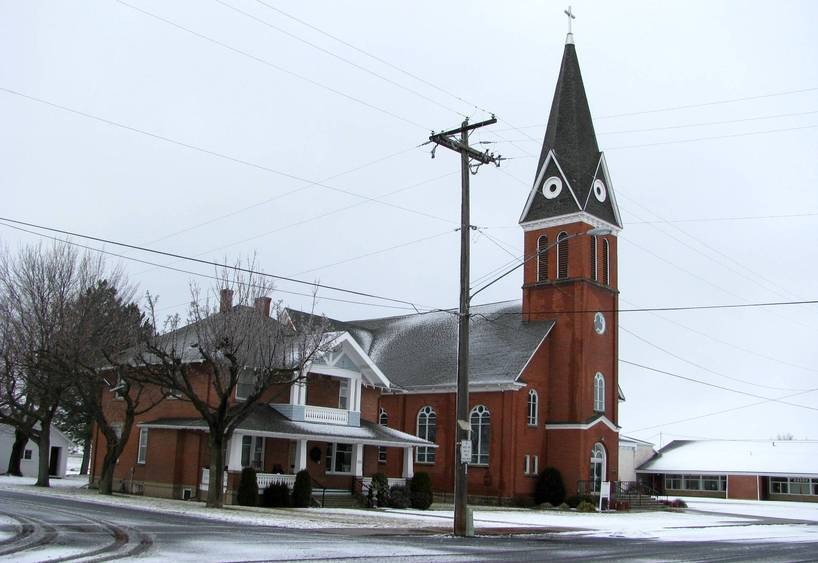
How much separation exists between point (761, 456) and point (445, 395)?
31.9 metres

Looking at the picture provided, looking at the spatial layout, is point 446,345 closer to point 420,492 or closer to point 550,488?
point 550,488

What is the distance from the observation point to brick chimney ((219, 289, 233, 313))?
109ft

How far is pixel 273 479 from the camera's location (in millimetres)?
35656

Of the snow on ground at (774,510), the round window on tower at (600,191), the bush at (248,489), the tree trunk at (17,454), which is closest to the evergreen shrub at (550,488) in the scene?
the snow on ground at (774,510)

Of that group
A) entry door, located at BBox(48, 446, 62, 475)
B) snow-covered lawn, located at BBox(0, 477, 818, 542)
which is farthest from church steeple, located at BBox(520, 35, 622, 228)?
entry door, located at BBox(48, 446, 62, 475)

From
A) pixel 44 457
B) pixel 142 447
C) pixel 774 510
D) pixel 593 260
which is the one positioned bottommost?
pixel 774 510

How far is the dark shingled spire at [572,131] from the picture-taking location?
49.7m

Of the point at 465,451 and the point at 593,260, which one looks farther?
the point at 593,260

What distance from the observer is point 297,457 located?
3694cm

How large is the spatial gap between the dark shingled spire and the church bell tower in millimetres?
59

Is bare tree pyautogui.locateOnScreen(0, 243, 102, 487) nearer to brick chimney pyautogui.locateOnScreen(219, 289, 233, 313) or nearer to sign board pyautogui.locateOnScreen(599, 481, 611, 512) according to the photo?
brick chimney pyautogui.locateOnScreen(219, 289, 233, 313)

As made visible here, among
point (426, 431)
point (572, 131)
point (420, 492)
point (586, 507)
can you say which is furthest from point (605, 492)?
point (572, 131)

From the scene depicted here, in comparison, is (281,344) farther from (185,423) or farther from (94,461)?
(94,461)

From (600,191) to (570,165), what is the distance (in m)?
2.46
